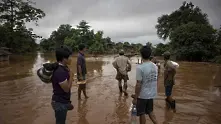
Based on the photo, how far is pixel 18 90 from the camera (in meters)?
8.48

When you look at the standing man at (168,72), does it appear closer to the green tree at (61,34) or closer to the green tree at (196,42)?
the green tree at (196,42)

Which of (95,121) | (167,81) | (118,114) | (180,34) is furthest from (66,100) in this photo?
(180,34)

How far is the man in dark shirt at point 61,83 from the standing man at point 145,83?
127 centimetres

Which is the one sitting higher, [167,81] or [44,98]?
[167,81]

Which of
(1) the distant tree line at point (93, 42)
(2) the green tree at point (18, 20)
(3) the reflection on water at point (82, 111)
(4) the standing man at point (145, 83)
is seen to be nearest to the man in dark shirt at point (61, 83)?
(4) the standing man at point (145, 83)

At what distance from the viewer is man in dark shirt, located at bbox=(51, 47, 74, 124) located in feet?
9.70

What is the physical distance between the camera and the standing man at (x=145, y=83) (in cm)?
362

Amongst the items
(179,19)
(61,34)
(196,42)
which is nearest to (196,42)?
(196,42)

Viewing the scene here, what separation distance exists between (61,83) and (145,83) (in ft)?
5.20

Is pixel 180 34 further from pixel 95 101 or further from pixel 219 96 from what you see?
pixel 95 101

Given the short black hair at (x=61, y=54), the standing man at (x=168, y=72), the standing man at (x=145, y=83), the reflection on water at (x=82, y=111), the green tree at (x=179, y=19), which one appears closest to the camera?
the short black hair at (x=61, y=54)

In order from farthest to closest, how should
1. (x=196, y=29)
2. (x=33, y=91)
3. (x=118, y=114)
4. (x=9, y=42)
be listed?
(x=196, y=29) < (x=9, y=42) < (x=33, y=91) < (x=118, y=114)

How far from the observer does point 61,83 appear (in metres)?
2.95

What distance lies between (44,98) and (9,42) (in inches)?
981
